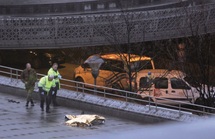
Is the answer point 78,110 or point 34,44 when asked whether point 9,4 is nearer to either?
point 34,44

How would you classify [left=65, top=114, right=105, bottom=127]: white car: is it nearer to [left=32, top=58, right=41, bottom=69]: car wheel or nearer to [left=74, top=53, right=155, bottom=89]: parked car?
[left=74, top=53, right=155, bottom=89]: parked car

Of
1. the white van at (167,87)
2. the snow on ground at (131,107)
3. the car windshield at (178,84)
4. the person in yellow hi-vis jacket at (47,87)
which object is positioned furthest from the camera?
the white van at (167,87)

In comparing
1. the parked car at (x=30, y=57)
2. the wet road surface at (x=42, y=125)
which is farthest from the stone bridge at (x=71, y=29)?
the wet road surface at (x=42, y=125)

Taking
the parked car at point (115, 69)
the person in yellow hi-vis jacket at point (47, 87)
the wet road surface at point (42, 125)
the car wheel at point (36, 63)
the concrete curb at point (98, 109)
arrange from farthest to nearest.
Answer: the car wheel at point (36, 63) < the parked car at point (115, 69) < the person in yellow hi-vis jacket at point (47, 87) < the concrete curb at point (98, 109) < the wet road surface at point (42, 125)

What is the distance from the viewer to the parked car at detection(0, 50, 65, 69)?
2866cm

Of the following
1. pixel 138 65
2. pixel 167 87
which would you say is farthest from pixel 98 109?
pixel 138 65

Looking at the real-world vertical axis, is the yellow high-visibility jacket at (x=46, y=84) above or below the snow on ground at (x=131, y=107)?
above

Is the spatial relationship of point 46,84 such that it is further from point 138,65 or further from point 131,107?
point 138,65

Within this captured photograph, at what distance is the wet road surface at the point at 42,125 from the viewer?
9.56m

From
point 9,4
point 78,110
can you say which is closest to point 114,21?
point 9,4

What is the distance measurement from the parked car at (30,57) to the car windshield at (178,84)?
12.5m

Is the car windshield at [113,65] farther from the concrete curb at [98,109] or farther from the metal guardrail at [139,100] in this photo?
the concrete curb at [98,109]

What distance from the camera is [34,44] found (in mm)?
25375

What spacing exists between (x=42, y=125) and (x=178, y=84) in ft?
27.1
